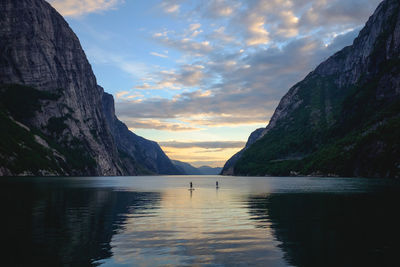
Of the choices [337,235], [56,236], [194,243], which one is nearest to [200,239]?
[194,243]

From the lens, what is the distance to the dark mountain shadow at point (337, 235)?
2025 cm

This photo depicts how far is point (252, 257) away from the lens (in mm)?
20641

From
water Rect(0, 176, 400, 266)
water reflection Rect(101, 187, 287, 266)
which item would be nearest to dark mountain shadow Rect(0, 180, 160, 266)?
water Rect(0, 176, 400, 266)

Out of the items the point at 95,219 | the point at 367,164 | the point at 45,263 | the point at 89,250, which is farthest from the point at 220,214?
the point at 367,164

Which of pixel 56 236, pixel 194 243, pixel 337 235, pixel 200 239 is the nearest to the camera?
pixel 194 243

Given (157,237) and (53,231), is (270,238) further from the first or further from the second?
(53,231)

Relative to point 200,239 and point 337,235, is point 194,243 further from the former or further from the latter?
point 337,235

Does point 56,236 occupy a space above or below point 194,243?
above

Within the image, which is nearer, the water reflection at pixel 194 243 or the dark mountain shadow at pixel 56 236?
the water reflection at pixel 194 243

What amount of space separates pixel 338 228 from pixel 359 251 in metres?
8.52

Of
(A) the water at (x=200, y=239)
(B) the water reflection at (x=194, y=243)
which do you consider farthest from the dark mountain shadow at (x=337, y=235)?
(B) the water reflection at (x=194, y=243)

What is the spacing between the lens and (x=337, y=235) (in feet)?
88.9

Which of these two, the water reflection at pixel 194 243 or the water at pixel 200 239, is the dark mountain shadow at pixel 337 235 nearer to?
the water at pixel 200 239

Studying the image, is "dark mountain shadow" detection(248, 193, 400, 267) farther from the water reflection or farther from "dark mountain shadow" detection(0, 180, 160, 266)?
"dark mountain shadow" detection(0, 180, 160, 266)
